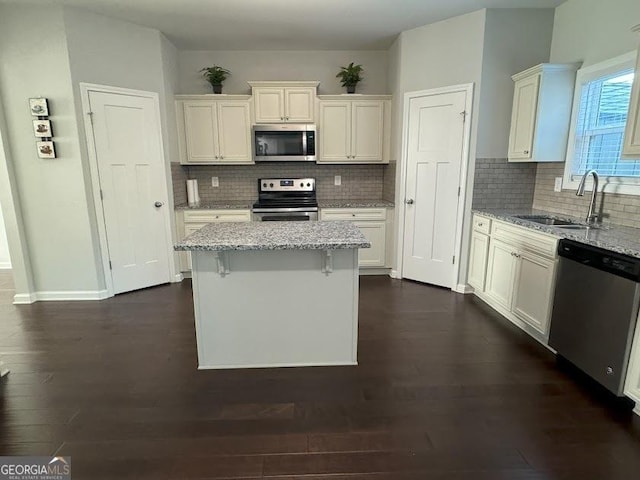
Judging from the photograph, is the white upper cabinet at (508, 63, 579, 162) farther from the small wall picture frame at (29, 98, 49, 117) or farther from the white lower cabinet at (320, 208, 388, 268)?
the small wall picture frame at (29, 98, 49, 117)

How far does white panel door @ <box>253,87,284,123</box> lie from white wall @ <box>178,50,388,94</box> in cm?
44

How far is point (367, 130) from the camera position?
4473mm

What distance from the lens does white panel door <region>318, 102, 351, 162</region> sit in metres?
4.39

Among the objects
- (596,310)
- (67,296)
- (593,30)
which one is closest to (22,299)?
(67,296)

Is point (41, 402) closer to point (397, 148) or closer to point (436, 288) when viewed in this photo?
point (436, 288)

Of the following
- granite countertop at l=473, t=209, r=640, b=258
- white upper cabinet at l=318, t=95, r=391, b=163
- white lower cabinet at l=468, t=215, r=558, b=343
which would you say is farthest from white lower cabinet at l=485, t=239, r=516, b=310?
white upper cabinet at l=318, t=95, r=391, b=163

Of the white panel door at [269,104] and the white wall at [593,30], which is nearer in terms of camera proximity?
the white wall at [593,30]

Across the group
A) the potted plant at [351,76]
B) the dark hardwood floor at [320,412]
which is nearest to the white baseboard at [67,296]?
the dark hardwood floor at [320,412]

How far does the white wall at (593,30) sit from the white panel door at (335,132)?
7.28 feet

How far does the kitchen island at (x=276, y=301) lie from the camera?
7.58ft

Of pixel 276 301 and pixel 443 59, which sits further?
pixel 443 59

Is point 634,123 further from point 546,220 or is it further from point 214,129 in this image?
point 214,129

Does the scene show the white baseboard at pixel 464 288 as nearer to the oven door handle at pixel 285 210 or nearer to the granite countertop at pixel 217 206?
the oven door handle at pixel 285 210

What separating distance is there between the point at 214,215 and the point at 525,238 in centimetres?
332
